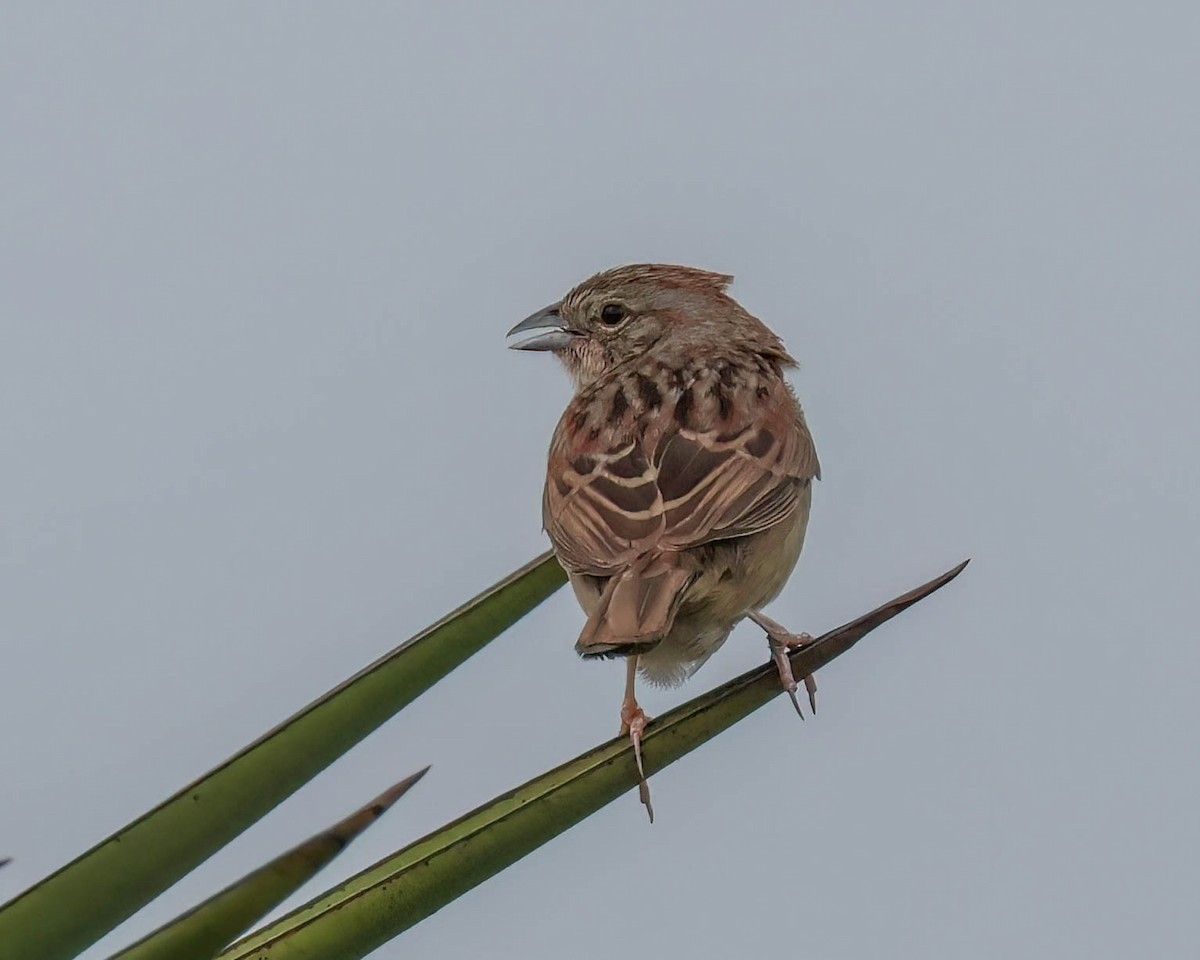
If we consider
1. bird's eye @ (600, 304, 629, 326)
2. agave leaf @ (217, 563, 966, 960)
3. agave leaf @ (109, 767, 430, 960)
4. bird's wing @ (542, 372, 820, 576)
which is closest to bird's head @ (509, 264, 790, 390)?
bird's eye @ (600, 304, 629, 326)

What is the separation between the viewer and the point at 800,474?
4711 millimetres

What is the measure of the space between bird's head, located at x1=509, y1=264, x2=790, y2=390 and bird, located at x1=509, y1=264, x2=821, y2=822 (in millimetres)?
11

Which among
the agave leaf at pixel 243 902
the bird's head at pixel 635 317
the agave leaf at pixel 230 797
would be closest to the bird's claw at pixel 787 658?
the agave leaf at pixel 230 797

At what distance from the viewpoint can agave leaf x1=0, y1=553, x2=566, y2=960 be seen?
234 cm

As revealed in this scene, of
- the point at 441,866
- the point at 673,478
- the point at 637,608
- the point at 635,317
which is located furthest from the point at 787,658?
the point at 635,317

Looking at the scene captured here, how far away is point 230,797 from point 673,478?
1.95 m

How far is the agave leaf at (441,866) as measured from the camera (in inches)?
93.0

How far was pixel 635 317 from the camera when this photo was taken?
578cm

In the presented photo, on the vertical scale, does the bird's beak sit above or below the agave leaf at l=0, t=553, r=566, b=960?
above

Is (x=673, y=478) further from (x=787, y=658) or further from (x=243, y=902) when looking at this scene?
(x=243, y=902)

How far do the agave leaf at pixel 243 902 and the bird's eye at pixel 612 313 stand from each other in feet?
11.3

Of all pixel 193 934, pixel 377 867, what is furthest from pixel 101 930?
pixel 377 867

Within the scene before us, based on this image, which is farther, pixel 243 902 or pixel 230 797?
pixel 230 797

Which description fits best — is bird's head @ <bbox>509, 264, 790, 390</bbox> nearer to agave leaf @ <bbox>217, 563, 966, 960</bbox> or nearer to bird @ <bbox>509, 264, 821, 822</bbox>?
bird @ <bbox>509, 264, 821, 822</bbox>
